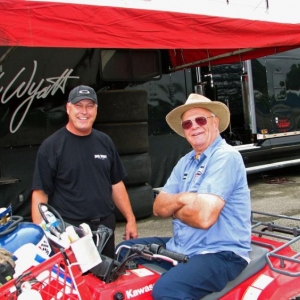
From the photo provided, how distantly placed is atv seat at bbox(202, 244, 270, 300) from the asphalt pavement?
2.93 metres

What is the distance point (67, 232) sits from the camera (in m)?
1.85

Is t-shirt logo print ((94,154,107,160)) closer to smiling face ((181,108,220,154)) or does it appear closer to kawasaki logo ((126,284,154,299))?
smiling face ((181,108,220,154))

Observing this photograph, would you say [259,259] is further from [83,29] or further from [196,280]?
[83,29]

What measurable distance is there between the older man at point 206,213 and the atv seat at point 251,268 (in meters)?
0.03

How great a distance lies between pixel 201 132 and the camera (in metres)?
2.65

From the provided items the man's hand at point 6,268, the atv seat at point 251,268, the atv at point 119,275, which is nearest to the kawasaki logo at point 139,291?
the atv at point 119,275

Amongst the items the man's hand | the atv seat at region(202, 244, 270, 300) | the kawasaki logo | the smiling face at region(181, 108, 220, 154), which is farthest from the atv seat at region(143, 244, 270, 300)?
the man's hand

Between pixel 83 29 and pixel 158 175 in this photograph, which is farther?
pixel 158 175

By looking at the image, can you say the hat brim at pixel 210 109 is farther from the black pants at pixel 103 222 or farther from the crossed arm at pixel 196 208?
the black pants at pixel 103 222

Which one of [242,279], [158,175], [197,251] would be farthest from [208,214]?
[158,175]

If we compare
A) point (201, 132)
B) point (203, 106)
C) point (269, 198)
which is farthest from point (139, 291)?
point (269, 198)

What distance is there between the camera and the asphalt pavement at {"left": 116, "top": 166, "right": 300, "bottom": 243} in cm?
586

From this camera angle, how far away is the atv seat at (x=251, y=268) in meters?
2.29

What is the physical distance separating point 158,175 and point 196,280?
15.4ft
